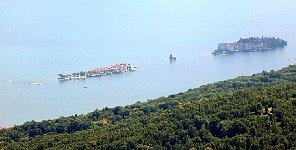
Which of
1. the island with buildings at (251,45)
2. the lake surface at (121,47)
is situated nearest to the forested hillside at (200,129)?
the lake surface at (121,47)

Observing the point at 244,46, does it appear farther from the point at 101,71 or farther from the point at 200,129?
the point at 200,129

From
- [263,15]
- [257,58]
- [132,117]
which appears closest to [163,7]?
[263,15]

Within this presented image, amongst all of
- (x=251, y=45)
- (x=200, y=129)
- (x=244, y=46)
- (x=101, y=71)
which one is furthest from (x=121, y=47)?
(x=200, y=129)

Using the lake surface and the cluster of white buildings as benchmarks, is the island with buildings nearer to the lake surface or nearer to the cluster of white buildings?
the cluster of white buildings

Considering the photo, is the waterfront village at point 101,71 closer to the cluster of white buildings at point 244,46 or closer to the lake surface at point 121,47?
the lake surface at point 121,47

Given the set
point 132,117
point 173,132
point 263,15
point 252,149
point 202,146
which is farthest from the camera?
point 263,15

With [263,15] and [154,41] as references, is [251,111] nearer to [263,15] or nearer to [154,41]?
[154,41]

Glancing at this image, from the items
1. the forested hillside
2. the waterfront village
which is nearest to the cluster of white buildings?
the waterfront village
